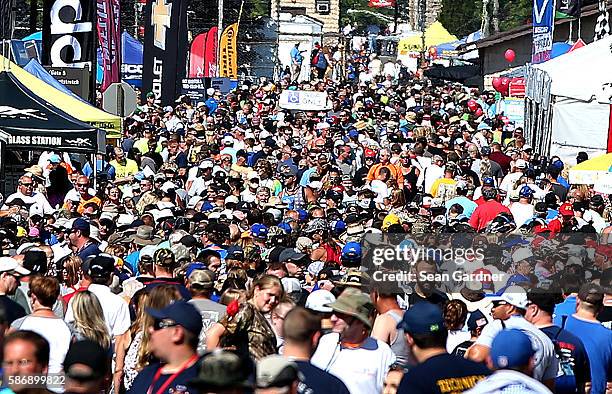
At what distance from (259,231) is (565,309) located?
18.7ft

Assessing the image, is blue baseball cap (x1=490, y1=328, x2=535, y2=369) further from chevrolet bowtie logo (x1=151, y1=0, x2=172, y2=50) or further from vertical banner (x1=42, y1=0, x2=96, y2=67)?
chevrolet bowtie logo (x1=151, y1=0, x2=172, y2=50)

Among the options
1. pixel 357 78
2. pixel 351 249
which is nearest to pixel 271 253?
pixel 351 249

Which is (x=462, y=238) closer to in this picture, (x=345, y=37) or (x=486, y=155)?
(x=486, y=155)

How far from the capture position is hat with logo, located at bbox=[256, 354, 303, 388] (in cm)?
515

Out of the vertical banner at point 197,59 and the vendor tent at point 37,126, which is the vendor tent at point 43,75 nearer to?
the vendor tent at point 37,126

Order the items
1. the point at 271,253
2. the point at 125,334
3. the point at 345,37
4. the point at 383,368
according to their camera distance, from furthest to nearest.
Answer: the point at 345,37 → the point at 271,253 → the point at 125,334 → the point at 383,368

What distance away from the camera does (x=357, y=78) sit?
200 feet

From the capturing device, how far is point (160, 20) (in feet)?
110

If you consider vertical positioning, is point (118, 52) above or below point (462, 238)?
above

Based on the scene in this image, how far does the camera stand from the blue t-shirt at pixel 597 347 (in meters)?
8.38

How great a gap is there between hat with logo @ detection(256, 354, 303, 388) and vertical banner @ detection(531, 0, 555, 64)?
80.2 ft

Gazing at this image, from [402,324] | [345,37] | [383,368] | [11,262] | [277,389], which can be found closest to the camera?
[277,389]

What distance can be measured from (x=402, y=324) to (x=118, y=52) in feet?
58.5

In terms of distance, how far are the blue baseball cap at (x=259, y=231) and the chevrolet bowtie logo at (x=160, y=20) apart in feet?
63.5
